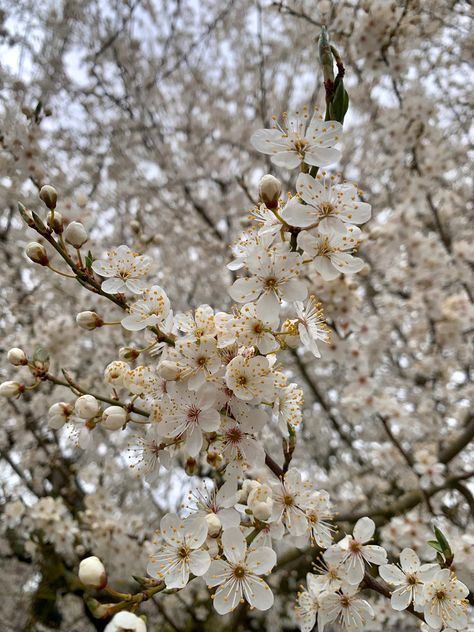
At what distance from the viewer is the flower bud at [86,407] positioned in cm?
115

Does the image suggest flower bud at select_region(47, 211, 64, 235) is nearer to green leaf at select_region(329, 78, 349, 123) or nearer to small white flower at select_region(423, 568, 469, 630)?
green leaf at select_region(329, 78, 349, 123)

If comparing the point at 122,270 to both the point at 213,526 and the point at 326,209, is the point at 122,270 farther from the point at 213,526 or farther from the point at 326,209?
the point at 213,526

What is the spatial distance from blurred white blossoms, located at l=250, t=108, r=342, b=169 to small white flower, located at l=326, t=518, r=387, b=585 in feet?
2.83

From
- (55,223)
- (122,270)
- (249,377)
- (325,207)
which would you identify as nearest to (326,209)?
(325,207)

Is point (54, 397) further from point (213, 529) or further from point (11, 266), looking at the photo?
point (213, 529)

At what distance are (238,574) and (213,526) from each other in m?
0.11

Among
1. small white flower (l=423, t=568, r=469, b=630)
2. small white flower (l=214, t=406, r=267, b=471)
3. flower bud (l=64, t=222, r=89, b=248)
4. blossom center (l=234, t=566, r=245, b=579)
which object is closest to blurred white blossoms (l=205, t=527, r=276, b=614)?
blossom center (l=234, t=566, r=245, b=579)

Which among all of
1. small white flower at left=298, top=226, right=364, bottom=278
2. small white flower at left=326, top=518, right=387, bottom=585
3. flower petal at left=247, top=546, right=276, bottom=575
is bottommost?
small white flower at left=326, top=518, right=387, bottom=585

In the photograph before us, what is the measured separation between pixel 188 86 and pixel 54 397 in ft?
12.5

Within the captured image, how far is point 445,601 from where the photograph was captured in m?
1.13

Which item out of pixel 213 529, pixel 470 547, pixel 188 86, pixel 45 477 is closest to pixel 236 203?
pixel 188 86

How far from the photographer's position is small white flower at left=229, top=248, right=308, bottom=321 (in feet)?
3.56

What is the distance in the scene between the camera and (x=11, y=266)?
12.7 feet

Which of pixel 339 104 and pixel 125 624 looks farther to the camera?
pixel 339 104
